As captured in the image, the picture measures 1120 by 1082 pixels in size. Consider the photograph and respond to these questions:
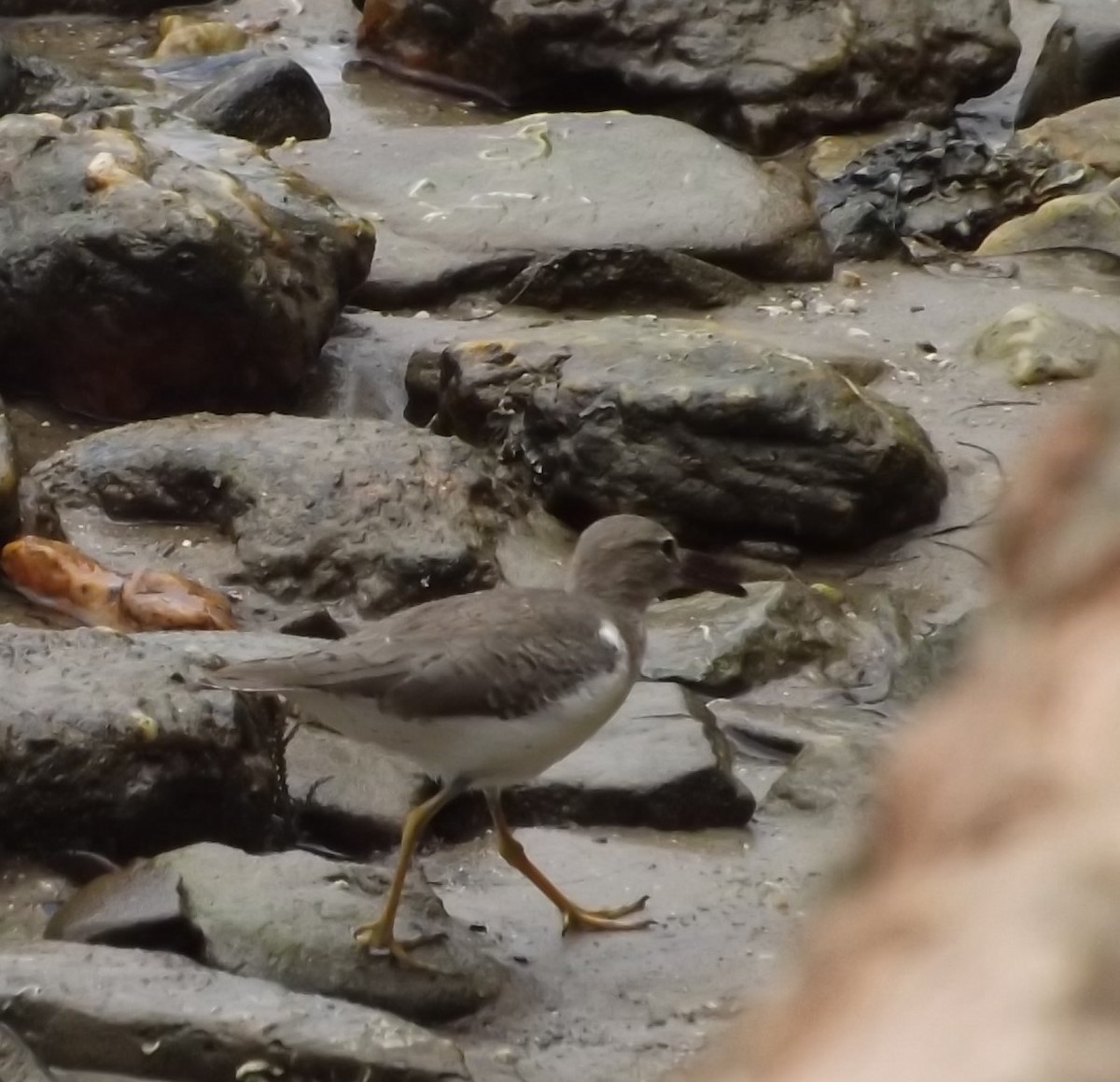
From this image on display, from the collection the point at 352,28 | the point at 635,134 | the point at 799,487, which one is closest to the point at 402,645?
the point at 799,487

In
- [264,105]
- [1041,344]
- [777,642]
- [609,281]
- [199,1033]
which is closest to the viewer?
[199,1033]

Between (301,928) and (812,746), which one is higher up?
(301,928)

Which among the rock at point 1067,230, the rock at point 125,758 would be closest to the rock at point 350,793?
the rock at point 125,758

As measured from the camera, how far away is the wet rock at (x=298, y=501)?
5914mm

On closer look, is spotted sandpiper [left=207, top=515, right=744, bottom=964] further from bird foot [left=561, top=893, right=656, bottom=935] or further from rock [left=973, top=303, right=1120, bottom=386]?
rock [left=973, top=303, right=1120, bottom=386]

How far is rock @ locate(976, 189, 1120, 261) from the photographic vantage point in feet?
28.1

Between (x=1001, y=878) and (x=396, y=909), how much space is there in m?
3.43

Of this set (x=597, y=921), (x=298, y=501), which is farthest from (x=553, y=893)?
(x=298, y=501)

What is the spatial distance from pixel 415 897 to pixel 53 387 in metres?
3.62

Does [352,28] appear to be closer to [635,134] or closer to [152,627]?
[635,134]

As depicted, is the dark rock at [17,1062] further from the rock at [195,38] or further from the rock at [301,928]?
the rock at [195,38]

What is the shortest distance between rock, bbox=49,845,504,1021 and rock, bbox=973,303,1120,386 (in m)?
4.10

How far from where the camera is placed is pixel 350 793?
461 centimetres

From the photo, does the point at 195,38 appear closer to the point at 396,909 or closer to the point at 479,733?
the point at 479,733
